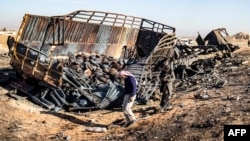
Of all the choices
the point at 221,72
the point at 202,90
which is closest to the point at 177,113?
the point at 202,90

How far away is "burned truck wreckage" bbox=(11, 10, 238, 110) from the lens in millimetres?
12023

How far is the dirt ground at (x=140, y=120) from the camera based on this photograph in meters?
8.77

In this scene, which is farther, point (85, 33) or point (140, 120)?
point (85, 33)

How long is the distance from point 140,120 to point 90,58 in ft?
20.3

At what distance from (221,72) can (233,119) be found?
8615 mm

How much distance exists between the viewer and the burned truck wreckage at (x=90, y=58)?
39.4 ft

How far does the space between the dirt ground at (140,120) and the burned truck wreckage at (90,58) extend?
514 millimetres

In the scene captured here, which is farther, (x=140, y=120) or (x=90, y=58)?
(x=90, y=58)

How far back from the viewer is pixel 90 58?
16.0m

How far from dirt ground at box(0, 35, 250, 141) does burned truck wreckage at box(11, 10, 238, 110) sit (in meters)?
0.51

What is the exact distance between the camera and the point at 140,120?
1040 cm

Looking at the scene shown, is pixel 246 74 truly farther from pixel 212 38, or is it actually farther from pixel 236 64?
pixel 212 38

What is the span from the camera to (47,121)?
1062cm

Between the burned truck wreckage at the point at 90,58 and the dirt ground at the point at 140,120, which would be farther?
A: the burned truck wreckage at the point at 90,58
